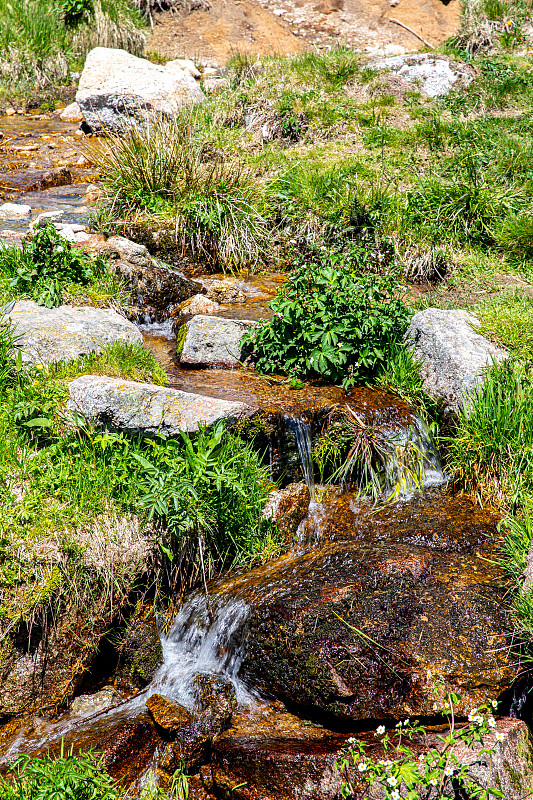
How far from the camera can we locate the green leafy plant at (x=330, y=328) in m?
5.44

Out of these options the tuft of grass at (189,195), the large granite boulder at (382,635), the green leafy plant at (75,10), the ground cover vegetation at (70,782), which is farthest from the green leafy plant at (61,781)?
the green leafy plant at (75,10)

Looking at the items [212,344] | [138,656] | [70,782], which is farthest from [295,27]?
[70,782]

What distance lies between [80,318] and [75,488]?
6.09ft

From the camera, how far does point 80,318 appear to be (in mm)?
5551

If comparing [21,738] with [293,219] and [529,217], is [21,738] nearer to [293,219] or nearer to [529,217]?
[293,219]

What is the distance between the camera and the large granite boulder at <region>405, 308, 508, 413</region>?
5.18 meters

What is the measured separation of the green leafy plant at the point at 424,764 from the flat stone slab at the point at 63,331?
3.58 meters

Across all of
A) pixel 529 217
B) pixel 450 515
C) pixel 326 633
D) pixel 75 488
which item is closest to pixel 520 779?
pixel 326 633

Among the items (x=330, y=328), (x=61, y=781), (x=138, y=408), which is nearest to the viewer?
(x=61, y=781)

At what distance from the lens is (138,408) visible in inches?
178

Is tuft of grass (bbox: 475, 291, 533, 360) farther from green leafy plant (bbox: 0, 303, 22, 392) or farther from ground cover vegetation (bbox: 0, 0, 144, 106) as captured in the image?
ground cover vegetation (bbox: 0, 0, 144, 106)

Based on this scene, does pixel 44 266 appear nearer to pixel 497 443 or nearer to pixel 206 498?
pixel 206 498

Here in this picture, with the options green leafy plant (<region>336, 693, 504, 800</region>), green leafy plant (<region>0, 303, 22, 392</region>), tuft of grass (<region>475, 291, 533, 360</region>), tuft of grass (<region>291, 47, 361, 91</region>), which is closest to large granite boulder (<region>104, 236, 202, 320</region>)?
green leafy plant (<region>0, 303, 22, 392</region>)

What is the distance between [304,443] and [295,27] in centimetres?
1466
